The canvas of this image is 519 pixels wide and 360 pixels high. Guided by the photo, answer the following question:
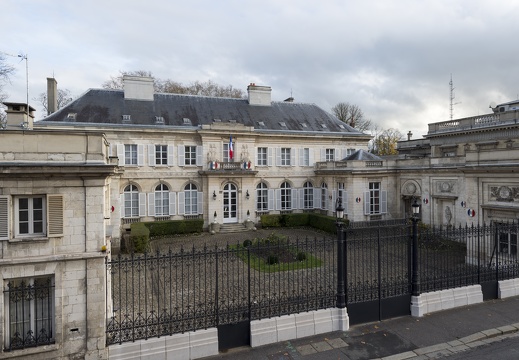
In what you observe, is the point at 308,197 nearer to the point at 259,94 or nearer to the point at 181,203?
the point at 259,94

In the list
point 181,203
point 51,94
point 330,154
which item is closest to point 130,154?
point 181,203

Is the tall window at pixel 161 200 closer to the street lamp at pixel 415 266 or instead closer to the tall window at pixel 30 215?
the tall window at pixel 30 215

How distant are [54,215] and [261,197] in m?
19.8

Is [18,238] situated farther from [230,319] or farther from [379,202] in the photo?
[379,202]

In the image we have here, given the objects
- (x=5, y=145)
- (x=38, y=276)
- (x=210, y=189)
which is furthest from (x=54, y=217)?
(x=210, y=189)

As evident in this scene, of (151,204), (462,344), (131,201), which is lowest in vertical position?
(462,344)

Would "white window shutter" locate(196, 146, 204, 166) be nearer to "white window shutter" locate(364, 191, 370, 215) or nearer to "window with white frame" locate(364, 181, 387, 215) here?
"white window shutter" locate(364, 191, 370, 215)

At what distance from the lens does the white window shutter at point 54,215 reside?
267 inches

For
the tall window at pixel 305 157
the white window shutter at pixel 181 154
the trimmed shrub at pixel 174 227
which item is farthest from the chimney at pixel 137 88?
the tall window at pixel 305 157

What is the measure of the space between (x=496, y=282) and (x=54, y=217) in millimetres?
12343

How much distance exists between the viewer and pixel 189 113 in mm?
25406

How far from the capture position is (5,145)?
6.48 meters

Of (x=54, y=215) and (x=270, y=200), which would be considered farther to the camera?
(x=270, y=200)

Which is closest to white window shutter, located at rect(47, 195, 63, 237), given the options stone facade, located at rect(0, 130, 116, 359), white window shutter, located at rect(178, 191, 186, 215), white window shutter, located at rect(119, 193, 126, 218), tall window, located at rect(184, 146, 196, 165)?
stone facade, located at rect(0, 130, 116, 359)
